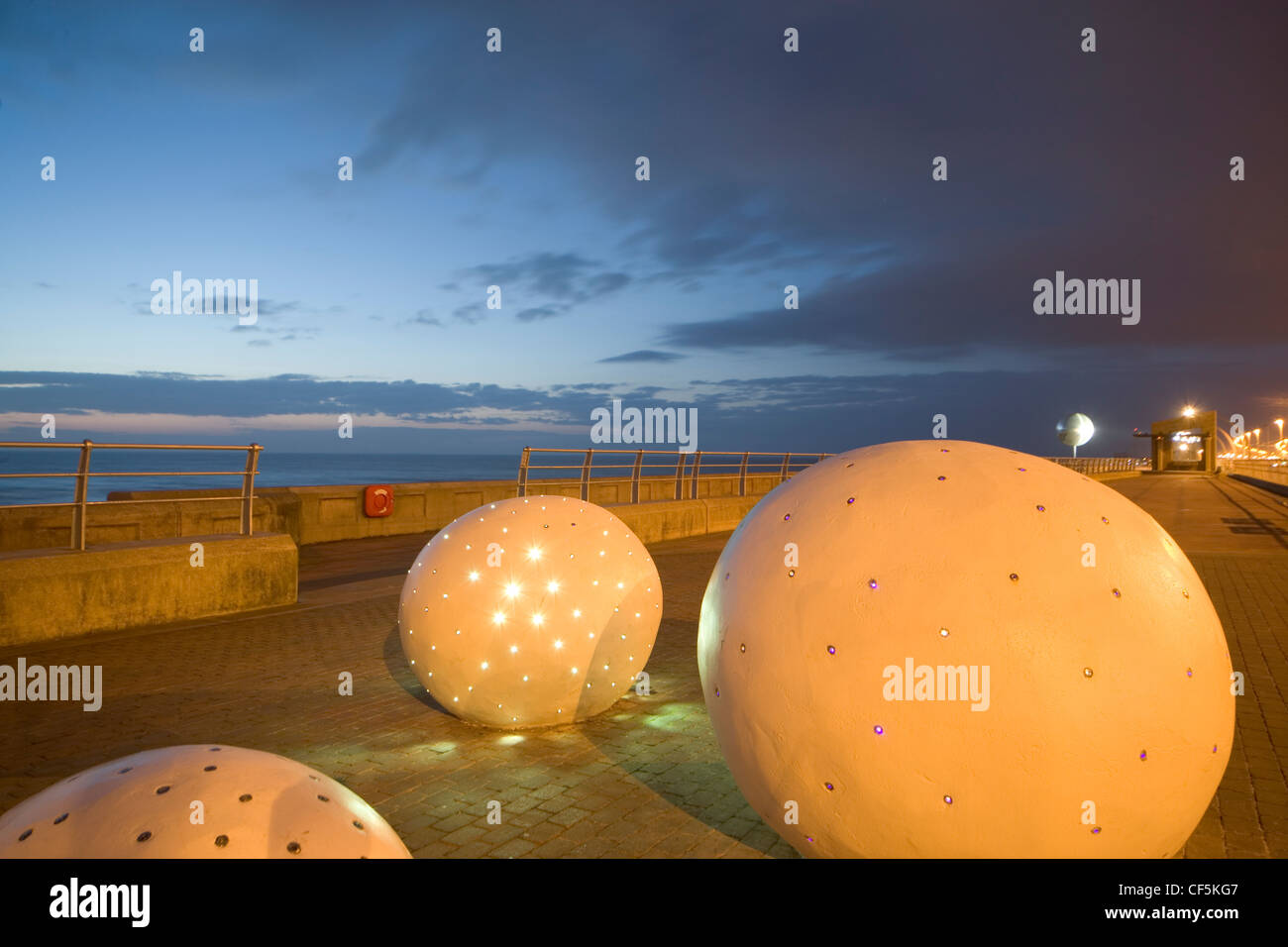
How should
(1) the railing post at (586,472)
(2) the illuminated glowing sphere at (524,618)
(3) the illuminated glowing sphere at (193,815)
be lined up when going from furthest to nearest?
(1) the railing post at (586,472), (2) the illuminated glowing sphere at (524,618), (3) the illuminated glowing sphere at (193,815)

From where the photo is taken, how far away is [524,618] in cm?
568

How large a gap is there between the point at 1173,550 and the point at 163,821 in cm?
401

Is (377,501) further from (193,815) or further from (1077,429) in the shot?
(1077,429)

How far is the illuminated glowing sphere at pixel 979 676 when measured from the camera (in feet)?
10.3

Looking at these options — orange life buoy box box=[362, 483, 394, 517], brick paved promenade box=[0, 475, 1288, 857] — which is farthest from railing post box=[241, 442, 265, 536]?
orange life buoy box box=[362, 483, 394, 517]

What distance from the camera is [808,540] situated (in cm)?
363

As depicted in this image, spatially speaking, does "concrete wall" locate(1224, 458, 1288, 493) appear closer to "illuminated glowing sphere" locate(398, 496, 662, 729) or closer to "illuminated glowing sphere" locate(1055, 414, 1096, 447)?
"illuminated glowing sphere" locate(1055, 414, 1096, 447)

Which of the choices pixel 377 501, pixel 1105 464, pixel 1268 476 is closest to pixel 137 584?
pixel 377 501

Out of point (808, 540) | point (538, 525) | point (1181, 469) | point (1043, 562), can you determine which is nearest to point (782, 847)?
point (808, 540)

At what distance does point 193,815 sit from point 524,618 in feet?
11.5

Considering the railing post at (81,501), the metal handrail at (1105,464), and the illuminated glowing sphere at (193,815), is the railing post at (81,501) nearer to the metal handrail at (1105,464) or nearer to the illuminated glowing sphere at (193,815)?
the illuminated glowing sphere at (193,815)

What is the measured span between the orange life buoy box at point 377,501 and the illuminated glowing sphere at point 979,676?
1691 centimetres

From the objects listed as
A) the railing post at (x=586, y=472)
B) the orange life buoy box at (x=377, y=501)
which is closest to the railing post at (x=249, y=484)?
the railing post at (x=586, y=472)
